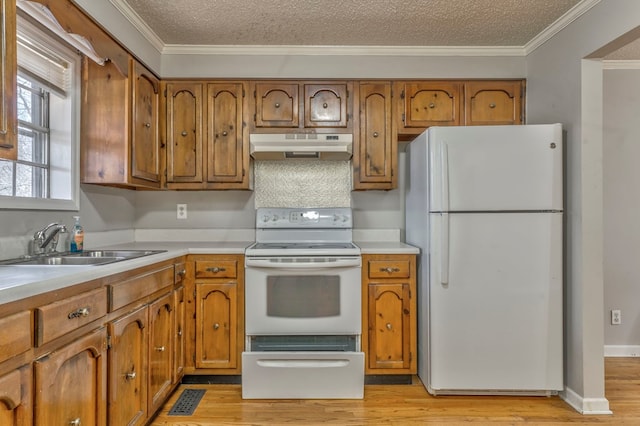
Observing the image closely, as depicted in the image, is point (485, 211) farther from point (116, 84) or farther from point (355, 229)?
point (116, 84)

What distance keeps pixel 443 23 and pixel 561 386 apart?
2.35m

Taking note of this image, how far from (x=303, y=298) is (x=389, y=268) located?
1.95 feet

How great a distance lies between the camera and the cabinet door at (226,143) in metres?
2.67

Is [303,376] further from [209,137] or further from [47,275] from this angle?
[209,137]

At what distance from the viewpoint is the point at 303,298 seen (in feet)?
7.54

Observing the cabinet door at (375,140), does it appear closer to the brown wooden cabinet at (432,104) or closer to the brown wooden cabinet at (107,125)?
the brown wooden cabinet at (432,104)

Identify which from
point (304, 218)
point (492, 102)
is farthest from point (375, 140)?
point (492, 102)

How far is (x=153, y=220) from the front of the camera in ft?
9.64

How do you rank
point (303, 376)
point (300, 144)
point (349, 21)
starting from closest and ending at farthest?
point (303, 376), point (349, 21), point (300, 144)

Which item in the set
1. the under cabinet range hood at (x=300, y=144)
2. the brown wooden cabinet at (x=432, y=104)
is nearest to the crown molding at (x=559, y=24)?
the brown wooden cabinet at (x=432, y=104)

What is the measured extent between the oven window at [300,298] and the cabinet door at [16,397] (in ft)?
4.43

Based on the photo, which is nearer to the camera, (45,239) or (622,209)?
(45,239)

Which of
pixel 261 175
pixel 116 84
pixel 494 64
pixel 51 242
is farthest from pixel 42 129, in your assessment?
pixel 494 64

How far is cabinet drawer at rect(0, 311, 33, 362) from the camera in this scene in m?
0.97
